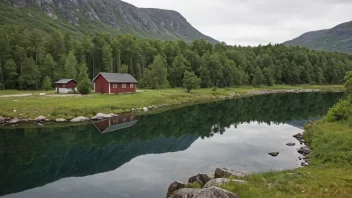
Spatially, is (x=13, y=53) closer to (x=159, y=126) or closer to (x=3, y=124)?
(x=3, y=124)

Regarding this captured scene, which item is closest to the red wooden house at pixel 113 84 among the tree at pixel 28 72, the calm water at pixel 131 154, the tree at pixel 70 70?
the tree at pixel 70 70

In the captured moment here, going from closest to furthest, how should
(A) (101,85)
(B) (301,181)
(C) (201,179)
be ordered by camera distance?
(B) (301,181), (C) (201,179), (A) (101,85)

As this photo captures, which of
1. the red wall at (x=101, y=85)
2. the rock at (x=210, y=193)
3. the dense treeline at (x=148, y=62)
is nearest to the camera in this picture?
the rock at (x=210, y=193)

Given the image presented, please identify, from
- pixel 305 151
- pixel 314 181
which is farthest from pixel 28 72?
pixel 314 181

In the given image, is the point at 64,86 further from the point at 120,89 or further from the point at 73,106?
the point at 73,106

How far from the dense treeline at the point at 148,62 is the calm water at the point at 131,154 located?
50688 mm

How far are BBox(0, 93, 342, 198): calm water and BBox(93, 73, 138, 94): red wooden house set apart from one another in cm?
2399

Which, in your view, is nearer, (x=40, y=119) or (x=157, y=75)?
(x=40, y=119)

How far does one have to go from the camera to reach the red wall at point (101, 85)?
234ft

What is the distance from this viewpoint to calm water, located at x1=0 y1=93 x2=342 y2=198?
21.4 metres

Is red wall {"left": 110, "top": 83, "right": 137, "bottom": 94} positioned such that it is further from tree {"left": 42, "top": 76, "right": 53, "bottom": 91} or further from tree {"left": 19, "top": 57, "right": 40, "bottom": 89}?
tree {"left": 19, "top": 57, "right": 40, "bottom": 89}

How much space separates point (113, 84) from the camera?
7156 centimetres

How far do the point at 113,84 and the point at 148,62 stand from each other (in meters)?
50.0

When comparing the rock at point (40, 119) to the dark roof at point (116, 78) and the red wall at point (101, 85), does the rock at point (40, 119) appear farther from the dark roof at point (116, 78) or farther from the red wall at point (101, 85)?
the red wall at point (101, 85)
